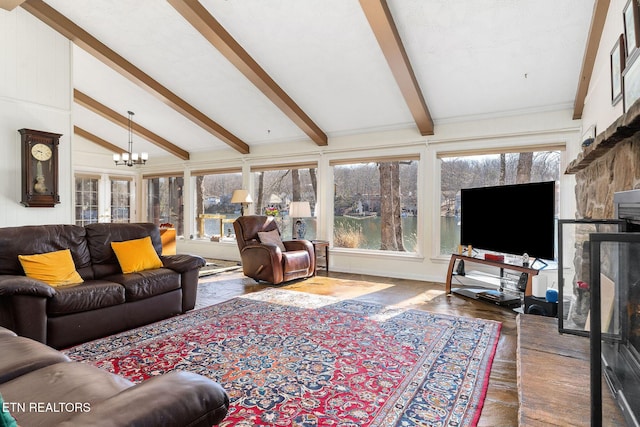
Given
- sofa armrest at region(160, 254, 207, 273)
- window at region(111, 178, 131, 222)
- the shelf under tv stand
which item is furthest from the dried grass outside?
window at region(111, 178, 131, 222)

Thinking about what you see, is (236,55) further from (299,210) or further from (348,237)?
(348,237)

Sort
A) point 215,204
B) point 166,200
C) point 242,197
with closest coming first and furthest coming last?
point 242,197 < point 215,204 < point 166,200

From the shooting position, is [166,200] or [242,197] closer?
[242,197]

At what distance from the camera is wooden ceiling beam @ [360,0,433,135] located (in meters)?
3.22

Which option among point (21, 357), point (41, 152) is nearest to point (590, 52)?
point (21, 357)

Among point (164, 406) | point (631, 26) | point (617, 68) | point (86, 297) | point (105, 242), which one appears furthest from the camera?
point (105, 242)

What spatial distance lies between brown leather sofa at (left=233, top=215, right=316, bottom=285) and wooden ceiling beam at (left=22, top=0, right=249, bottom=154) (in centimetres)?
206

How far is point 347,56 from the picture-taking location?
4.14 m

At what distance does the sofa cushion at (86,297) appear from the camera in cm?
266

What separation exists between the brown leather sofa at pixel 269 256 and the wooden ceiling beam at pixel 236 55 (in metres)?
1.76

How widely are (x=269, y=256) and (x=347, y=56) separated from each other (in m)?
→ 2.79

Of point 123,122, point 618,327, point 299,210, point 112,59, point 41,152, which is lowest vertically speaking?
point 618,327

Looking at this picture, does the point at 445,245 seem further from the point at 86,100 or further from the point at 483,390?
the point at 86,100

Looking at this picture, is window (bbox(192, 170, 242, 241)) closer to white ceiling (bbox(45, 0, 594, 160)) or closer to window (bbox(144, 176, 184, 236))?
window (bbox(144, 176, 184, 236))
